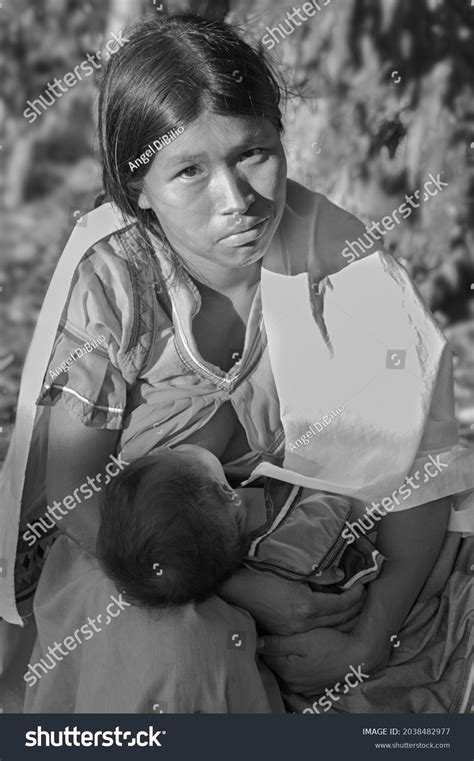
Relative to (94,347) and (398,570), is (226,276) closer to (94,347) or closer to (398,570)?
(94,347)

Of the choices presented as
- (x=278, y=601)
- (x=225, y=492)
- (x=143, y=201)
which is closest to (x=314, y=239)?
(x=143, y=201)

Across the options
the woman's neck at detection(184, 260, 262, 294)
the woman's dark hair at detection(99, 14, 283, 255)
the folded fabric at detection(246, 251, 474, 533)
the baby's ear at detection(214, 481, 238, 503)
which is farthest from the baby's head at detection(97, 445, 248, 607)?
the woman's dark hair at detection(99, 14, 283, 255)

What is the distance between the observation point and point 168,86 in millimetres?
1131

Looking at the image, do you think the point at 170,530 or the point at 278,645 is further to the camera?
the point at 278,645

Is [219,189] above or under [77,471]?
above

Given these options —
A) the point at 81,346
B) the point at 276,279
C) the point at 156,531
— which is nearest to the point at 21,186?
the point at 81,346

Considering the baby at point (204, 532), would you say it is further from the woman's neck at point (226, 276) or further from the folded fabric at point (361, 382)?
the woman's neck at point (226, 276)

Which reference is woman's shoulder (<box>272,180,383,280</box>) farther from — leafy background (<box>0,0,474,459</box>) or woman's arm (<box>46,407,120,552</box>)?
woman's arm (<box>46,407,120,552</box>)

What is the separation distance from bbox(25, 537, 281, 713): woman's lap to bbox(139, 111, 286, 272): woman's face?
405mm

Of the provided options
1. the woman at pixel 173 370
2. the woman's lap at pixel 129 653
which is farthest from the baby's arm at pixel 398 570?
the woman's lap at pixel 129 653

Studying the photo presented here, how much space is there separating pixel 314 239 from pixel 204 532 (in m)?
0.38

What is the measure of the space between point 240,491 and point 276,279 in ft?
0.85

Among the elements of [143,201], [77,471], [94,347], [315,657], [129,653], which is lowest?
[315,657]

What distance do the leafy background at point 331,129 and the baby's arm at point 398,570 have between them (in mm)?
157
